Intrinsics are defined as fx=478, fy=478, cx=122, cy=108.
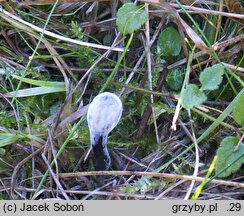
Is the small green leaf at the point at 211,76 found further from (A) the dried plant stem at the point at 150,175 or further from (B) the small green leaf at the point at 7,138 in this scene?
(B) the small green leaf at the point at 7,138

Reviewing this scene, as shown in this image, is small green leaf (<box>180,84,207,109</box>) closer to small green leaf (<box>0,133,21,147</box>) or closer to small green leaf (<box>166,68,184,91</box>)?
small green leaf (<box>166,68,184,91</box>)

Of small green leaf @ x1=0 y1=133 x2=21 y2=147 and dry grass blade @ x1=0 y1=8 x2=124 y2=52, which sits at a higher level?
dry grass blade @ x1=0 y1=8 x2=124 y2=52

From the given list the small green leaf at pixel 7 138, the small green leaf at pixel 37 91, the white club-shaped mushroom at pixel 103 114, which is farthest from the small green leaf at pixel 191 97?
the small green leaf at pixel 7 138

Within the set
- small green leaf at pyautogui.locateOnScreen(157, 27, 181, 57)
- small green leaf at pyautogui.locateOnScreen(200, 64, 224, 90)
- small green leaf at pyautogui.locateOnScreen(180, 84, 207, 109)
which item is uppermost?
small green leaf at pyautogui.locateOnScreen(157, 27, 181, 57)

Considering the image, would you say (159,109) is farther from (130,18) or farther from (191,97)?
(130,18)

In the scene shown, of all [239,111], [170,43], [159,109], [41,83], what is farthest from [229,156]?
[41,83]

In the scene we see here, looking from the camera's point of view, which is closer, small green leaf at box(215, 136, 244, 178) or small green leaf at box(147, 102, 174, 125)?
small green leaf at box(215, 136, 244, 178)

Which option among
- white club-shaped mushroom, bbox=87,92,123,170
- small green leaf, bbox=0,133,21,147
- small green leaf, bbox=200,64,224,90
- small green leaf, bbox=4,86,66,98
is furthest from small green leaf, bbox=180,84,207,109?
small green leaf, bbox=0,133,21,147
